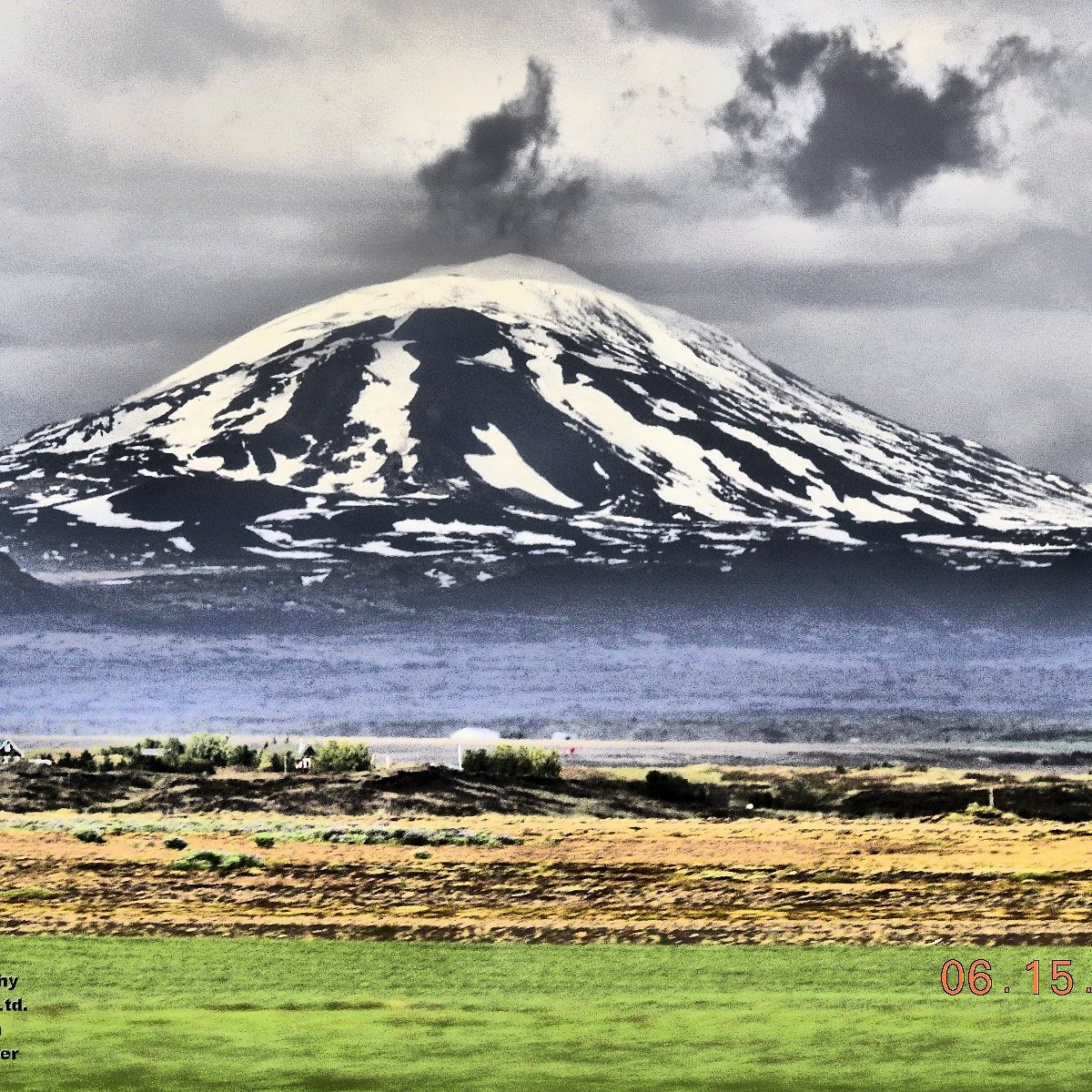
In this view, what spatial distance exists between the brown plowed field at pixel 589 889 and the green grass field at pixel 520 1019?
2665mm

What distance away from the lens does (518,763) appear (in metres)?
90.5

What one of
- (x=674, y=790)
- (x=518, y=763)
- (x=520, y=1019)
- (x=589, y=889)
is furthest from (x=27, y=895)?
(x=518, y=763)

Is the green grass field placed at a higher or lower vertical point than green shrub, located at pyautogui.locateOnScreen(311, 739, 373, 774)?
lower

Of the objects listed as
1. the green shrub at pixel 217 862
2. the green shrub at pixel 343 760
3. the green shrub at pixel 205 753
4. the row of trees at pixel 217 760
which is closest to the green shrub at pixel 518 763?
the green shrub at pixel 343 760

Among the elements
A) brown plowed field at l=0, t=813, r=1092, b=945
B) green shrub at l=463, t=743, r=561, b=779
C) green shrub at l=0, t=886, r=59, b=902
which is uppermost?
green shrub at l=463, t=743, r=561, b=779

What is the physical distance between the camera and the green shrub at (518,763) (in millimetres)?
89625

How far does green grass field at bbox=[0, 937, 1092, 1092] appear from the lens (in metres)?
18.4

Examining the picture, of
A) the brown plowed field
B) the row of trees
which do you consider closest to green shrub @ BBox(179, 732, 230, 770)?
the row of trees

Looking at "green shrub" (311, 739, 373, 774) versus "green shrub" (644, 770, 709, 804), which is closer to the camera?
"green shrub" (644, 770, 709, 804)

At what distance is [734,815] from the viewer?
7019 cm

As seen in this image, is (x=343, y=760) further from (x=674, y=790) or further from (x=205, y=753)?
(x=674, y=790)

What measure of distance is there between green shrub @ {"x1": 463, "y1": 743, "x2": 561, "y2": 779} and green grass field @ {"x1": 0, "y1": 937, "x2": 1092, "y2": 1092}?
198 ft

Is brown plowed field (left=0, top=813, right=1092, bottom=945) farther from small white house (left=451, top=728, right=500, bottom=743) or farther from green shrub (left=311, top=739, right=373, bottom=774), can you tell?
small white house (left=451, top=728, right=500, bottom=743)

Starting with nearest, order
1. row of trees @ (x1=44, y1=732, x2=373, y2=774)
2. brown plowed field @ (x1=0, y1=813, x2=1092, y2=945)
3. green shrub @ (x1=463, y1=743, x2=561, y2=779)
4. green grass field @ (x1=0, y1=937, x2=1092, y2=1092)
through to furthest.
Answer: green grass field @ (x1=0, y1=937, x2=1092, y2=1092)
brown plowed field @ (x1=0, y1=813, x2=1092, y2=945)
row of trees @ (x1=44, y1=732, x2=373, y2=774)
green shrub @ (x1=463, y1=743, x2=561, y2=779)
